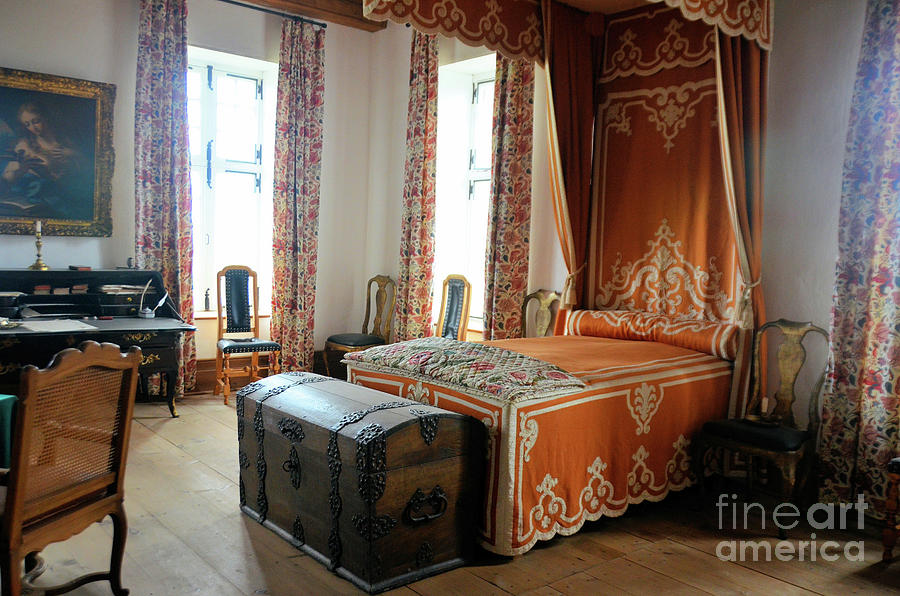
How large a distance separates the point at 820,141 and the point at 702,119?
25.7 inches

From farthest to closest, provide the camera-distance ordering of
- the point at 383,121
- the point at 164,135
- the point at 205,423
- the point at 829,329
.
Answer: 1. the point at 383,121
2. the point at 164,135
3. the point at 205,423
4. the point at 829,329

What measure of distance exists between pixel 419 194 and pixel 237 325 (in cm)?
185

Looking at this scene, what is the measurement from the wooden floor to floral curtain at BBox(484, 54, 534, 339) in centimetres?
199

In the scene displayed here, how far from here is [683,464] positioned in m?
3.67

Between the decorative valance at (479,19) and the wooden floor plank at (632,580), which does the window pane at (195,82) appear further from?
the wooden floor plank at (632,580)

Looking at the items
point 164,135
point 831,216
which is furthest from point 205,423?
point 831,216

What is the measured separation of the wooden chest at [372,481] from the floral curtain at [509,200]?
224cm

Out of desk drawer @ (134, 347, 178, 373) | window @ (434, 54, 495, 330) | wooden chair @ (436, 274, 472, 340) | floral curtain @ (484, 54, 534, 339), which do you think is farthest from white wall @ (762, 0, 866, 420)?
desk drawer @ (134, 347, 178, 373)

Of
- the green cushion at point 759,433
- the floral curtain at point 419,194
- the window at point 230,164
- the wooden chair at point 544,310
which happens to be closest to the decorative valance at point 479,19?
the wooden chair at point 544,310

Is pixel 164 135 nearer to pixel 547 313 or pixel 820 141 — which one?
pixel 547 313

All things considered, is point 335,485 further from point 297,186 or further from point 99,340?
point 297,186

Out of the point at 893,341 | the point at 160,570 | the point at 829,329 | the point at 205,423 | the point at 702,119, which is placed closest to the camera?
the point at 160,570

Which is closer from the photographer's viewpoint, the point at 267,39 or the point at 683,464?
the point at 683,464

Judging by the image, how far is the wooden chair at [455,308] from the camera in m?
5.64
